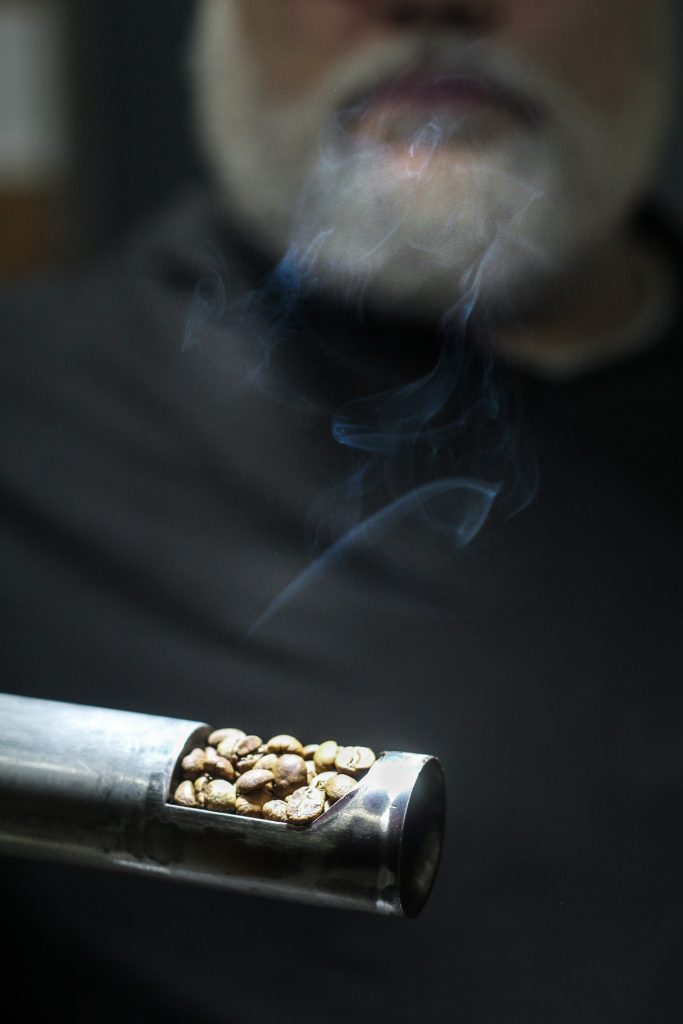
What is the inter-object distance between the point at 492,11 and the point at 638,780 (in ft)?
1.85

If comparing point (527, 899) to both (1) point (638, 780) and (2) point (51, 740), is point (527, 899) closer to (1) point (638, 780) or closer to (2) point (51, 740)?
(1) point (638, 780)

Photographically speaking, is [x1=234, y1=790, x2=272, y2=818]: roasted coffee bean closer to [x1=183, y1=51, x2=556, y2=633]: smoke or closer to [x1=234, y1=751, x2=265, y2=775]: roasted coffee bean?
[x1=234, y1=751, x2=265, y2=775]: roasted coffee bean

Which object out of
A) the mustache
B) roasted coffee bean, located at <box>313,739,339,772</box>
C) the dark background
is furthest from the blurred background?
roasted coffee bean, located at <box>313,739,339,772</box>

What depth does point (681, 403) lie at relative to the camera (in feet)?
2.27

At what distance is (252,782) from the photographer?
335 mm

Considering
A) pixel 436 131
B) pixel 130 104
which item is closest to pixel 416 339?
pixel 436 131

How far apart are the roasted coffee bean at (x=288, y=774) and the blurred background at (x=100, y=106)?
884 mm

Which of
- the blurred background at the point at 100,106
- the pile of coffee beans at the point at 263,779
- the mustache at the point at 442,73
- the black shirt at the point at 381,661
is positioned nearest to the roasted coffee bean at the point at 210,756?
the pile of coffee beans at the point at 263,779

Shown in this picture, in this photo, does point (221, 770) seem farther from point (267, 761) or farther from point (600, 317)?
point (600, 317)

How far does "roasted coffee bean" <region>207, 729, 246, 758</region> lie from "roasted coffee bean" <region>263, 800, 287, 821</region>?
2 cm

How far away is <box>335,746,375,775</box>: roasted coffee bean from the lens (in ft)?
1.12

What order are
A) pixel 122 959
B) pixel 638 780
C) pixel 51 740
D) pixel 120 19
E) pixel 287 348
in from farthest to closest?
1. pixel 120 19
2. pixel 287 348
3. pixel 122 959
4. pixel 638 780
5. pixel 51 740

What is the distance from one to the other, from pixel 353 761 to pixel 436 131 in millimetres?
478

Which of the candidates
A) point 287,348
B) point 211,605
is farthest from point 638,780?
point 287,348
